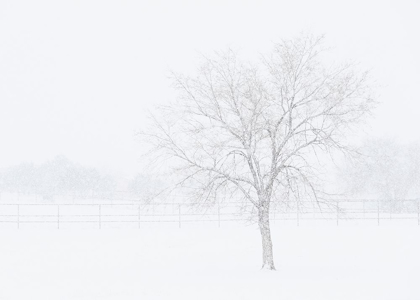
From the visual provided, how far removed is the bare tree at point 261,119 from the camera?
15.7 m

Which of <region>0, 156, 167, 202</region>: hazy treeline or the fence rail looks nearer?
the fence rail

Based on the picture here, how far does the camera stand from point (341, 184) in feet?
209

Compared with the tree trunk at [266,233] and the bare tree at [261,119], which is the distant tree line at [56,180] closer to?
the bare tree at [261,119]

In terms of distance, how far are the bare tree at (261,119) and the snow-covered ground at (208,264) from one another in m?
2.55

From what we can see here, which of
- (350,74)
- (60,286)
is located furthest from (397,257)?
(60,286)

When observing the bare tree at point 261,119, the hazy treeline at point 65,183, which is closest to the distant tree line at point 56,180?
the hazy treeline at point 65,183

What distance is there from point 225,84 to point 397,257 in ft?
32.3

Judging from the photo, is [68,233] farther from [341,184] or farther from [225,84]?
[341,184]

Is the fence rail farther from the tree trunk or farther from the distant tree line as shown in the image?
the distant tree line

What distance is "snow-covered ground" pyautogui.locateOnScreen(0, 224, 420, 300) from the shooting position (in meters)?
13.4

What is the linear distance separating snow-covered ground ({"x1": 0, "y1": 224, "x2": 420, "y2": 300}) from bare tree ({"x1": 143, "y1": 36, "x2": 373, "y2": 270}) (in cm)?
255

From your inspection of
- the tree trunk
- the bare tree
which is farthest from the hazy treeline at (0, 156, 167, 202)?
the bare tree

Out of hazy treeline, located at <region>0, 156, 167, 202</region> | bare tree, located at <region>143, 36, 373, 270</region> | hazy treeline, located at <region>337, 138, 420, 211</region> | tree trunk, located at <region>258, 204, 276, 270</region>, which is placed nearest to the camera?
bare tree, located at <region>143, 36, 373, 270</region>

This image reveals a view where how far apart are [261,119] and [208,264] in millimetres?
6547
